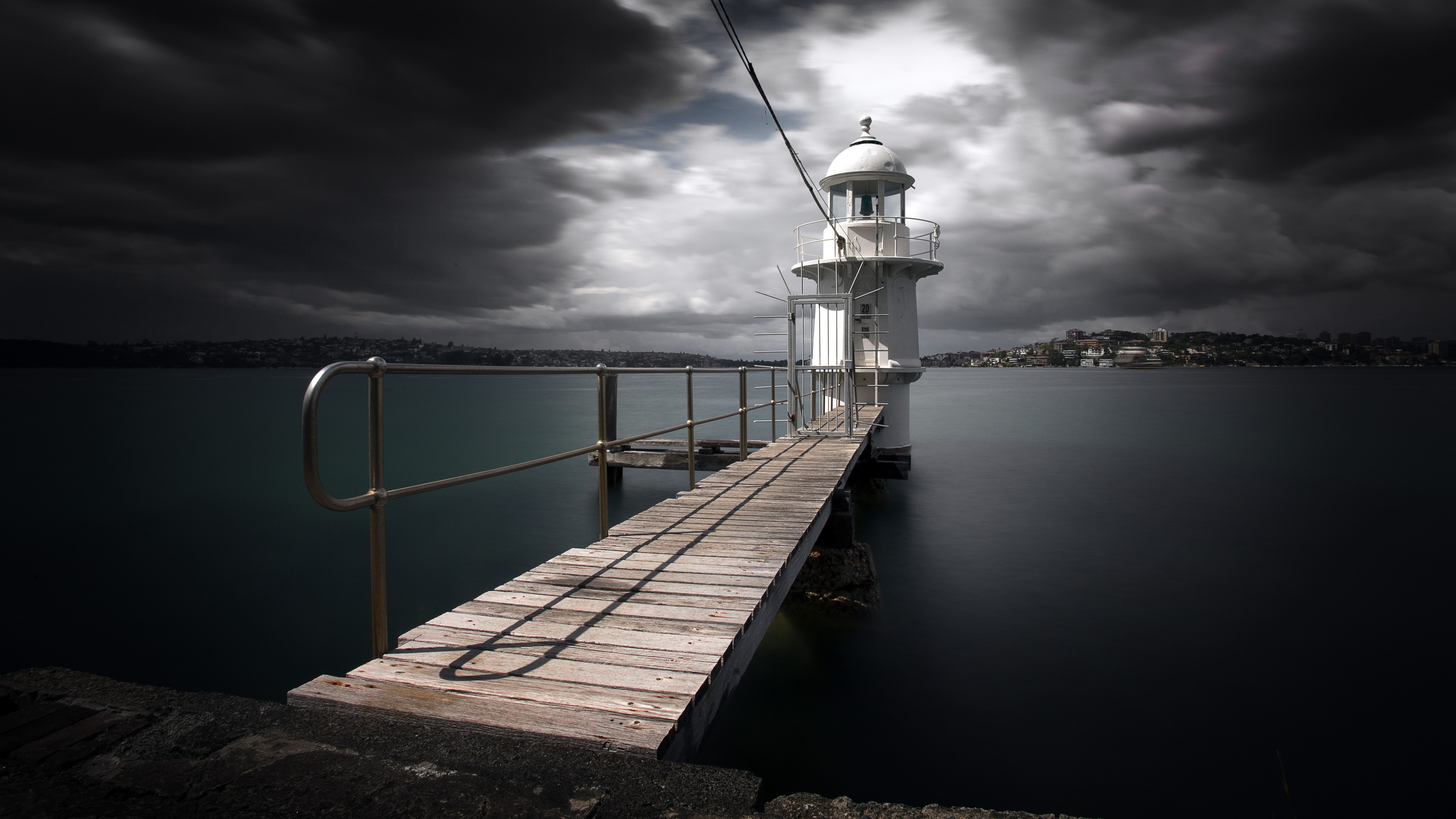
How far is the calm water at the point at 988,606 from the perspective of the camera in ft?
21.0

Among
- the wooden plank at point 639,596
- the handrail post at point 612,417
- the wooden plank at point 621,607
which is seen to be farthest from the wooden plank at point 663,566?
the handrail post at point 612,417

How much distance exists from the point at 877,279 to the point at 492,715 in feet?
50.7

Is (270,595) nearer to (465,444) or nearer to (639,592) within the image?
(639,592)

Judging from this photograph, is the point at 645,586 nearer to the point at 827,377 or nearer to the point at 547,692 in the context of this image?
the point at 547,692

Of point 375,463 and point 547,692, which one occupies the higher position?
point 375,463

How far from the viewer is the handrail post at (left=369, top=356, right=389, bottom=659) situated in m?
2.42

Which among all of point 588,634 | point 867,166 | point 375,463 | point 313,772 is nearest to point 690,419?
point 588,634

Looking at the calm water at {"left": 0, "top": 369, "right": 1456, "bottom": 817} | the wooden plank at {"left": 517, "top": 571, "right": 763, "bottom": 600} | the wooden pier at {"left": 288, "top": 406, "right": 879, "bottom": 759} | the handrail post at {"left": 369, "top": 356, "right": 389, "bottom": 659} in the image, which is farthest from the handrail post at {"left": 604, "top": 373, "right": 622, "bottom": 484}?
the handrail post at {"left": 369, "top": 356, "right": 389, "bottom": 659}

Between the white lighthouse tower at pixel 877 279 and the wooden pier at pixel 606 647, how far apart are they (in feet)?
39.0

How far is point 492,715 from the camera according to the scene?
2.13m

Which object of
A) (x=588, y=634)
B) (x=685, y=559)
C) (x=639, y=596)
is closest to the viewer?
(x=588, y=634)

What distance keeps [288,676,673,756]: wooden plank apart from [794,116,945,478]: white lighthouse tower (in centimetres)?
1400

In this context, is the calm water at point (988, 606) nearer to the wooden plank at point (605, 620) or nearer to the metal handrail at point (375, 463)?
the wooden plank at point (605, 620)

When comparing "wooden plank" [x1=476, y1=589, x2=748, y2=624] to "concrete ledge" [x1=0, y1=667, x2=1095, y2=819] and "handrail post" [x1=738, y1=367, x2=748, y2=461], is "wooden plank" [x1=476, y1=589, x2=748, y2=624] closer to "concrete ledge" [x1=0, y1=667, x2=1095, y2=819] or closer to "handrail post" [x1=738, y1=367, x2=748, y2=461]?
"concrete ledge" [x1=0, y1=667, x2=1095, y2=819]
